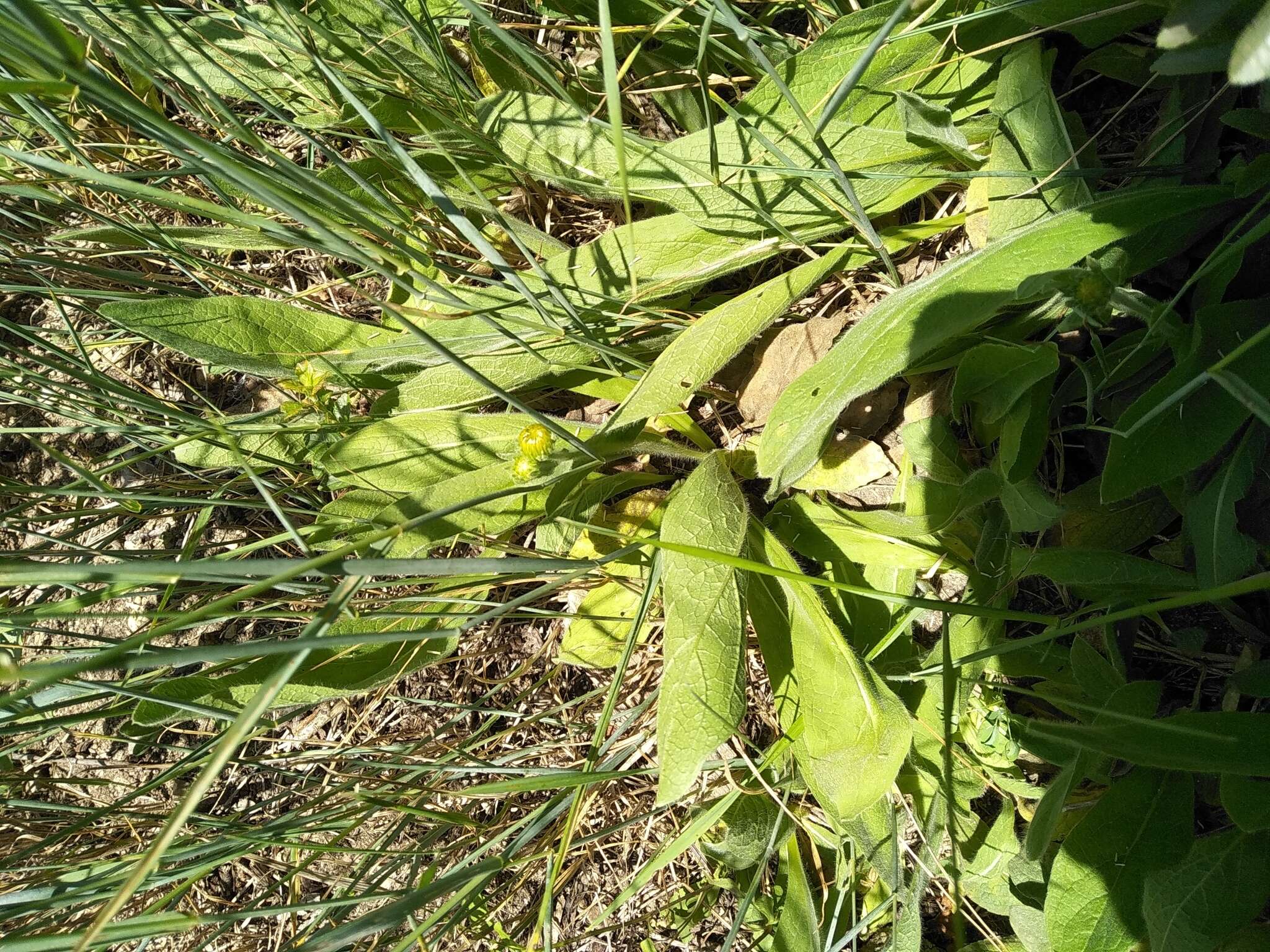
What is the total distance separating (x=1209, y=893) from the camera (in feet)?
4.51

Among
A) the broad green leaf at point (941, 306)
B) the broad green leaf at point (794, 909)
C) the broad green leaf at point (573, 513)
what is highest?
the broad green leaf at point (941, 306)

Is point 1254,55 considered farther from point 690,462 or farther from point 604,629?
point 604,629

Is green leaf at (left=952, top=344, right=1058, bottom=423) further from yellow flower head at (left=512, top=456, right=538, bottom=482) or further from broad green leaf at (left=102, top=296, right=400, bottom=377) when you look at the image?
broad green leaf at (left=102, top=296, right=400, bottom=377)

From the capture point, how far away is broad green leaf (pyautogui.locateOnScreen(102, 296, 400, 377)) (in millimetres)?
1792

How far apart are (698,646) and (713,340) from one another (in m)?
0.59

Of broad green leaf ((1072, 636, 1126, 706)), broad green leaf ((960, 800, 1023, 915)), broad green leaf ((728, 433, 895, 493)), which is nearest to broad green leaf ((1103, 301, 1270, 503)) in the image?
broad green leaf ((1072, 636, 1126, 706))

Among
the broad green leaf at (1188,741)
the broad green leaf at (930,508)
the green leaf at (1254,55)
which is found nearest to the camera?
the green leaf at (1254,55)

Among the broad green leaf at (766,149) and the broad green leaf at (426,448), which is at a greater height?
the broad green leaf at (766,149)

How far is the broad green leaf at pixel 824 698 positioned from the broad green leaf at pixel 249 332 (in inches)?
40.6

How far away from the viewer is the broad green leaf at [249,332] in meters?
1.79

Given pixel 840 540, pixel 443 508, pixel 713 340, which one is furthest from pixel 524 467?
pixel 840 540

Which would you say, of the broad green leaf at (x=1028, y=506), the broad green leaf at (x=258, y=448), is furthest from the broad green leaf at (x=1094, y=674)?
the broad green leaf at (x=258, y=448)

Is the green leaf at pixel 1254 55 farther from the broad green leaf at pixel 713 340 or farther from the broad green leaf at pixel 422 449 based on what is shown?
the broad green leaf at pixel 422 449

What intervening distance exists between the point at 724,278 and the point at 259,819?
1.89 m
